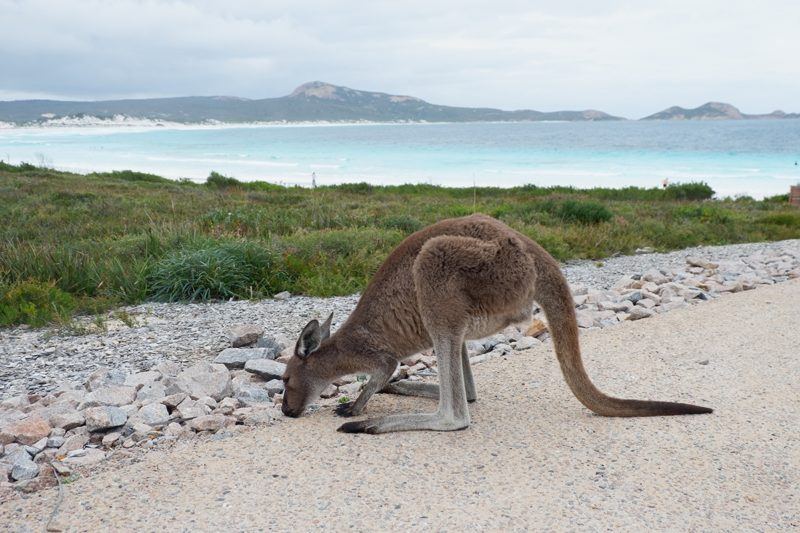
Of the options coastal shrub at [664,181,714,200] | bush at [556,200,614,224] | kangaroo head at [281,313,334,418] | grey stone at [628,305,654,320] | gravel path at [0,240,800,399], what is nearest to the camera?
kangaroo head at [281,313,334,418]

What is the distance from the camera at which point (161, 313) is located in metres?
7.57

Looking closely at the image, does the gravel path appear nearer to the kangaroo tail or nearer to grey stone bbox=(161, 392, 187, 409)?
grey stone bbox=(161, 392, 187, 409)

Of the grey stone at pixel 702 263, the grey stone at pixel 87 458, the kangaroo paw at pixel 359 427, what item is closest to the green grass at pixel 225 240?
the grey stone at pixel 702 263

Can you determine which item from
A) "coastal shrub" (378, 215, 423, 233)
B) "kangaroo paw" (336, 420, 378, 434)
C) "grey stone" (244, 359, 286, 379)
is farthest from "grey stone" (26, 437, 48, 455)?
"coastal shrub" (378, 215, 423, 233)

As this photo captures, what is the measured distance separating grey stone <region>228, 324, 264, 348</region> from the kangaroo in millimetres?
1902

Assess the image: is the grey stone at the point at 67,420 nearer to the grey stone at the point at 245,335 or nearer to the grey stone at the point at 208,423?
the grey stone at the point at 208,423

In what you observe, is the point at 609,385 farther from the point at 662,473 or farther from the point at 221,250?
the point at 221,250

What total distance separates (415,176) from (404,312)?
46317 millimetres

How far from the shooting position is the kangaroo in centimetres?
382

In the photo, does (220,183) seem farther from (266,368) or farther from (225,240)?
(266,368)

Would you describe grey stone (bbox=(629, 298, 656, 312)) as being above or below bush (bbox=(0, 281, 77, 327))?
above

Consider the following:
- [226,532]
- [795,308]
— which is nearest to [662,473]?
[226,532]

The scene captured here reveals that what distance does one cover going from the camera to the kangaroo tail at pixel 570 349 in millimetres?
4004

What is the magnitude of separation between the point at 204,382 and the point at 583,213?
38.0 ft
